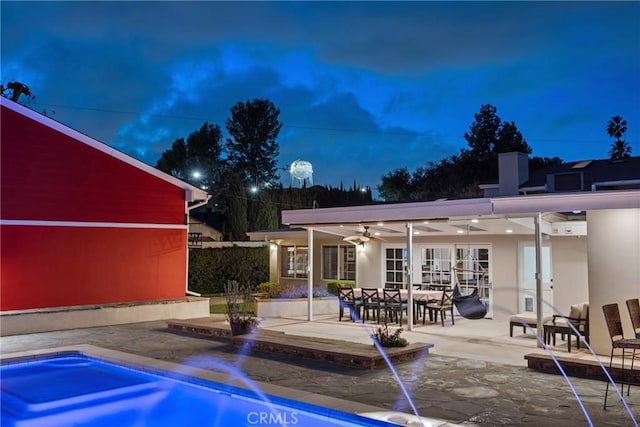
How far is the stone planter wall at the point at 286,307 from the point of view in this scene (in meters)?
14.1

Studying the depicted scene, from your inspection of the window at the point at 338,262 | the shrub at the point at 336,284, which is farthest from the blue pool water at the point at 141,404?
the window at the point at 338,262

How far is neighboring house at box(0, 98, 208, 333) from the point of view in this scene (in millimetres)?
12094

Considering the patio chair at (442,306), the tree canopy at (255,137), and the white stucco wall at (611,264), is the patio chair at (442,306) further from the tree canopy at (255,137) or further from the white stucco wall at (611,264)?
the tree canopy at (255,137)

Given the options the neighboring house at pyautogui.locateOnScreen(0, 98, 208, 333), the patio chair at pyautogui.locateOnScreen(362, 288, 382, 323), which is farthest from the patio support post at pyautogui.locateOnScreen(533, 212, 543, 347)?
the neighboring house at pyautogui.locateOnScreen(0, 98, 208, 333)

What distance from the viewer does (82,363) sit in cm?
866

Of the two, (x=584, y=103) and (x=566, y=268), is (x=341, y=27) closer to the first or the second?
(x=566, y=268)

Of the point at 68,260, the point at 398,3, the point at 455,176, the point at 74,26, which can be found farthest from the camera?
the point at 455,176

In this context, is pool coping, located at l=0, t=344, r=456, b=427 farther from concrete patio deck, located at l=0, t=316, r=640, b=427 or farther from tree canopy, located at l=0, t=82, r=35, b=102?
tree canopy, located at l=0, t=82, r=35, b=102

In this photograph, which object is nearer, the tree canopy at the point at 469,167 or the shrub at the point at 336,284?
the shrub at the point at 336,284

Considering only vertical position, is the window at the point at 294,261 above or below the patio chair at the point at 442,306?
above

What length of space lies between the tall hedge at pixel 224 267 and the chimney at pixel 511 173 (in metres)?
9.93

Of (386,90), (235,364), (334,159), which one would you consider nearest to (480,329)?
(235,364)

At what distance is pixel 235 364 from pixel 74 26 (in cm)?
1076

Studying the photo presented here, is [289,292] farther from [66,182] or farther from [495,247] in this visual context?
[66,182]
